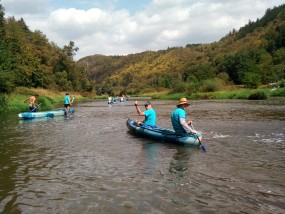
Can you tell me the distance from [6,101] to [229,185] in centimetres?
2538

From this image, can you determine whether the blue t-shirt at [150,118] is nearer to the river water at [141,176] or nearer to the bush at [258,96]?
the river water at [141,176]

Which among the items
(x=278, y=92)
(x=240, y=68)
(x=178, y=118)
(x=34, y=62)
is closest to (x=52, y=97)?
(x=34, y=62)

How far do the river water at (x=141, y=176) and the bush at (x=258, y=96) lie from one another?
1300 inches

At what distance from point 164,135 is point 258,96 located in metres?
36.4

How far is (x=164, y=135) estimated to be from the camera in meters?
12.8

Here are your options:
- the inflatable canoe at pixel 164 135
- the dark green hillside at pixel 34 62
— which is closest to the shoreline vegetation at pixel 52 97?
the dark green hillside at pixel 34 62

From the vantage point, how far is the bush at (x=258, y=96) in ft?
147

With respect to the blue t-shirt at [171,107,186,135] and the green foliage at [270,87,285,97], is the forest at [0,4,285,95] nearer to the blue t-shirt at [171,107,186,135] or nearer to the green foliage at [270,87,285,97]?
the green foliage at [270,87,285,97]

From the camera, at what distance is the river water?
19.8ft

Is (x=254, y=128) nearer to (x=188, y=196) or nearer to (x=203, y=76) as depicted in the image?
(x=188, y=196)

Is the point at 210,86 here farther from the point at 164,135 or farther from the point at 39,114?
the point at 164,135

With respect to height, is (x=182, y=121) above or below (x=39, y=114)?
above

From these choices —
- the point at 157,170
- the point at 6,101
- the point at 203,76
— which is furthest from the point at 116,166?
the point at 203,76

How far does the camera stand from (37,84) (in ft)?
199
